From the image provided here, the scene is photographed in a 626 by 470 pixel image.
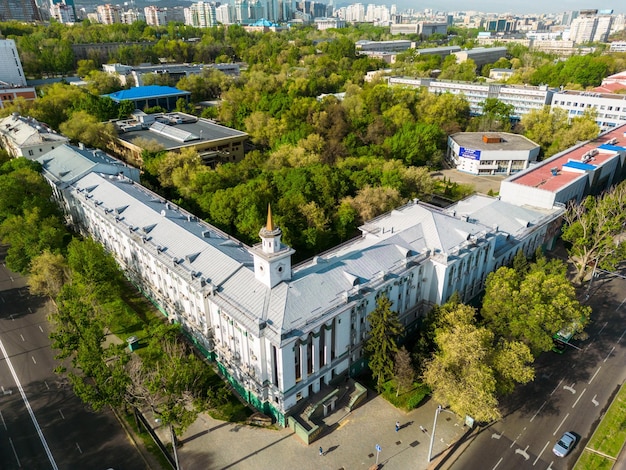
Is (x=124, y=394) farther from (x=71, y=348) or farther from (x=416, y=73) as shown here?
(x=416, y=73)

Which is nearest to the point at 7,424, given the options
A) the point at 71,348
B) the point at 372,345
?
the point at 71,348

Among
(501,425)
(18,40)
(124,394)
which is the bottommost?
(501,425)

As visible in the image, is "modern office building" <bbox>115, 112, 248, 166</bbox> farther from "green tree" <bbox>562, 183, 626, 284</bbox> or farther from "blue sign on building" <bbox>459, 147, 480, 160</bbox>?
"green tree" <bbox>562, 183, 626, 284</bbox>

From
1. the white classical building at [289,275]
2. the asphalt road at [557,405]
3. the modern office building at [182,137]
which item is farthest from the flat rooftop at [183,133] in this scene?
the asphalt road at [557,405]

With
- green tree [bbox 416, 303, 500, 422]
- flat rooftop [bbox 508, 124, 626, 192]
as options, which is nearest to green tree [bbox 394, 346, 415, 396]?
green tree [bbox 416, 303, 500, 422]

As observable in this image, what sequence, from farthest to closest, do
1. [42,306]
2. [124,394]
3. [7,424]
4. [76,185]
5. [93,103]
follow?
[93,103]
[76,185]
[42,306]
[7,424]
[124,394]

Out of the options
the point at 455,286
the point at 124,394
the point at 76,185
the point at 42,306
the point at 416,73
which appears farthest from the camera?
the point at 416,73

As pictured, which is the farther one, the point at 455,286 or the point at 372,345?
the point at 455,286

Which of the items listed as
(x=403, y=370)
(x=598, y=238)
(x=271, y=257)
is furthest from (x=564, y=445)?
(x=598, y=238)
